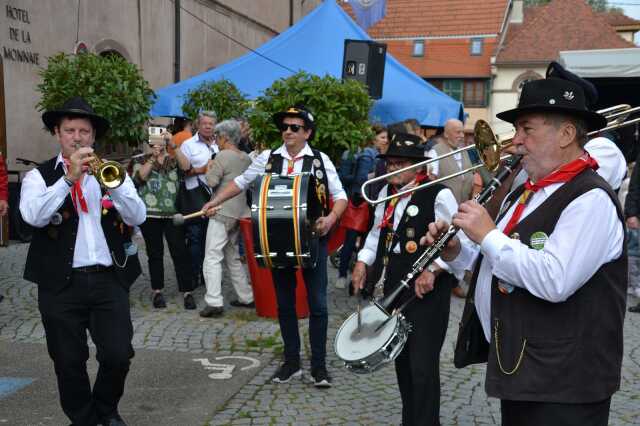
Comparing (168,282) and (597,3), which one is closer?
(168,282)

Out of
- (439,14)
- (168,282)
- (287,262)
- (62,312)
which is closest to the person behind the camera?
(62,312)

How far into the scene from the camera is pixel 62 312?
3.71 meters

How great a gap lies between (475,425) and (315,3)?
2634 cm

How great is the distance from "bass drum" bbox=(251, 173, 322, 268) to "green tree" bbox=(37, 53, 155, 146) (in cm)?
293

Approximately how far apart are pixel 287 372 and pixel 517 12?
3903 cm

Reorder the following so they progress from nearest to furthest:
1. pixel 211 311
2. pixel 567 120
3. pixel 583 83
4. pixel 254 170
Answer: pixel 567 120, pixel 583 83, pixel 254 170, pixel 211 311

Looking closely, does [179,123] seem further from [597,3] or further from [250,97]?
[597,3]

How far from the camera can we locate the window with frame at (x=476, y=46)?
37656 millimetres

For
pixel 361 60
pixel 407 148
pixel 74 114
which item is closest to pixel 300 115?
pixel 407 148

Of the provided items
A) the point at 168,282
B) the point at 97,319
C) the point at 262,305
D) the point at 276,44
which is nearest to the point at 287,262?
the point at 97,319

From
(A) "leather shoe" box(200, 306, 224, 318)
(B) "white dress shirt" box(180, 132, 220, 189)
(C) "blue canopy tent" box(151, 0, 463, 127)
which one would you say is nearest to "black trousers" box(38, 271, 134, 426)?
(A) "leather shoe" box(200, 306, 224, 318)

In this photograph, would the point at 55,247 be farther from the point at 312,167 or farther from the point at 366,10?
the point at 366,10

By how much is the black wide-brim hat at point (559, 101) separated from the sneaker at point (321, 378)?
2922 millimetres

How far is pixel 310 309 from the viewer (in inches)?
195
